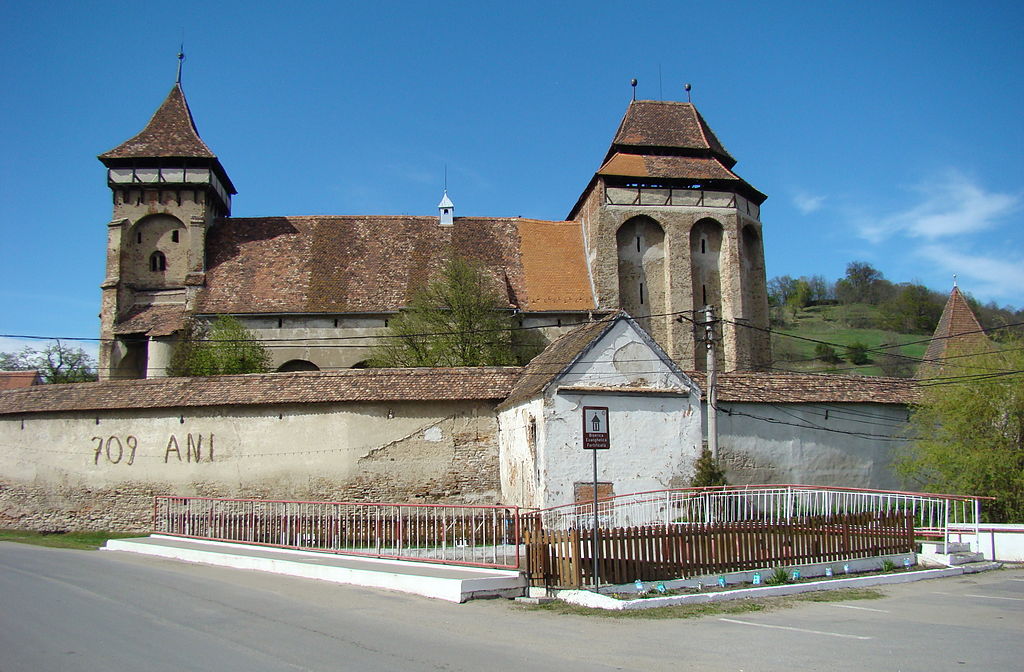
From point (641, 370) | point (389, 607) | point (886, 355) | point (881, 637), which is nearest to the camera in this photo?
point (881, 637)

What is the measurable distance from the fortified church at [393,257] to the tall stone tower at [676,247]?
0.07m

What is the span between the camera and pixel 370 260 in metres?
36.9

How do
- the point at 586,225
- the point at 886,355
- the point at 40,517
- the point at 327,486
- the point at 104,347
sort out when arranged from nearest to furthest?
the point at 327,486 < the point at 40,517 < the point at 104,347 < the point at 586,225 < the point at 886,355

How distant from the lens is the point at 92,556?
16641mm

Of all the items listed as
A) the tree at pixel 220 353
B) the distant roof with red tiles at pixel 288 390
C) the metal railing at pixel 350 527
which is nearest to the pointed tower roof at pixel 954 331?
the distant roof with red tiles at pixel 288 390

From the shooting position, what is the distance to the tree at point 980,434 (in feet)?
63.1

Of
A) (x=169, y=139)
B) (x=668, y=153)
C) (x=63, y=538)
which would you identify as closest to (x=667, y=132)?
(x=668, y=153)

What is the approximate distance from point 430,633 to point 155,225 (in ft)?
110

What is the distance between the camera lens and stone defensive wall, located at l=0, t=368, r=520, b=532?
21.6m

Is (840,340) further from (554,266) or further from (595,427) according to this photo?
(595,427)

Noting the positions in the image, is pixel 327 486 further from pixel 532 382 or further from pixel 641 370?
pixel 641 370

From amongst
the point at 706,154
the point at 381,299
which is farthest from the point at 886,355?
the point at 381,299

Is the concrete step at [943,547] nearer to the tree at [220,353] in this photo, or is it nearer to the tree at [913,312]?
the tree at [220,353]

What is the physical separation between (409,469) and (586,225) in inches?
860
